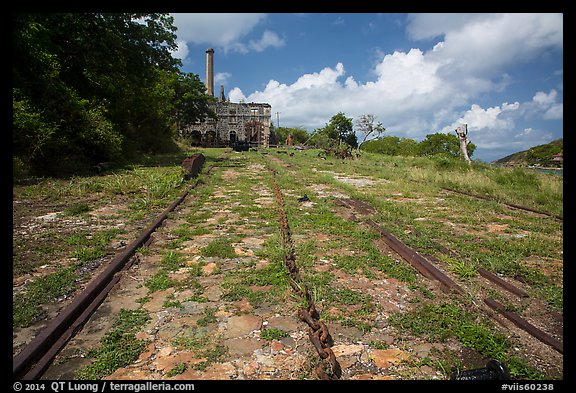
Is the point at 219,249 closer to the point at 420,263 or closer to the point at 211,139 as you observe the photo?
the point at 420,263

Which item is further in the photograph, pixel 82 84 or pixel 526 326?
pixel 82 84

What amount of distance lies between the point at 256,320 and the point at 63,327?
4.85 ft

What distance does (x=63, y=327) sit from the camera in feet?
8.01

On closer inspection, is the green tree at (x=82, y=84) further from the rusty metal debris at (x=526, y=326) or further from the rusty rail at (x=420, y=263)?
the rusty metal debris at (x=526, y=326)

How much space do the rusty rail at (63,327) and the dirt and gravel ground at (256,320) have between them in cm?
6

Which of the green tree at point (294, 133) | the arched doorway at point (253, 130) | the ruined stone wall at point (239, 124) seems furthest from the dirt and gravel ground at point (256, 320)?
the green tree at point (294, 133)

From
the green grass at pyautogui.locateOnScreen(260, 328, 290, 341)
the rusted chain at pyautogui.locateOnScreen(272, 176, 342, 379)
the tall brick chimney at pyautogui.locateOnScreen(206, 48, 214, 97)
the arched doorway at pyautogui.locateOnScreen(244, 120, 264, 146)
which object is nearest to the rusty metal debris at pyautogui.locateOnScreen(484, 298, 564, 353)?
the rusted chain at pyautogui.locateOnScreen(272, 176, 342, 379)

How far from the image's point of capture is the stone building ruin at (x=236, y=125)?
159ft

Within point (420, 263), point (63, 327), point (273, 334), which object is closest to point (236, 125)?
point (420, 263)

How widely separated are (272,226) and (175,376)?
3621 millimetres

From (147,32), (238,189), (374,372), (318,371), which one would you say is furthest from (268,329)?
(147,32)

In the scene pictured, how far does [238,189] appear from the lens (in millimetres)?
9336

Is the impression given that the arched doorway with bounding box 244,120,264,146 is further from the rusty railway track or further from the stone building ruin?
the rusty railway track
